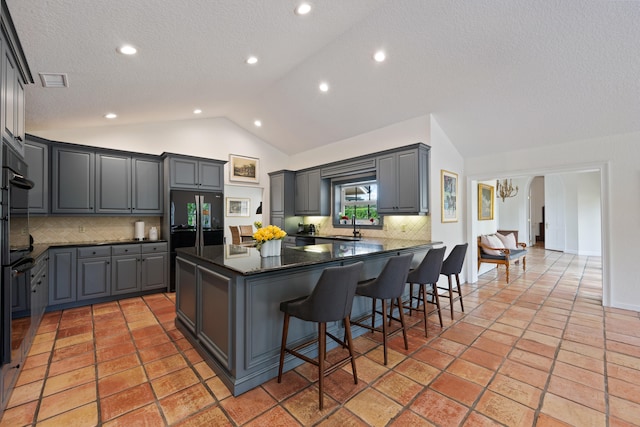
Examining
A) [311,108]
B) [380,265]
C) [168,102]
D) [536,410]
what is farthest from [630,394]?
[168,102]

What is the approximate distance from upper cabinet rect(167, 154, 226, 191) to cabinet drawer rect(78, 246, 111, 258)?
137 centimetres

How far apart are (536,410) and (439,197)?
125 inches

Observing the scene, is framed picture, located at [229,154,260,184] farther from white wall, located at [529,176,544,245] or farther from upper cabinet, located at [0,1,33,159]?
white wall, located at [529,176,544,245]

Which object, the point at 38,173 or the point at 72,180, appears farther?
the point at 72,180

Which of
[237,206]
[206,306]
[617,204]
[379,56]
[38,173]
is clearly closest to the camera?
[206,306]

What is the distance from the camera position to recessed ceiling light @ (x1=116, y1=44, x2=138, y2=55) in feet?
8.24

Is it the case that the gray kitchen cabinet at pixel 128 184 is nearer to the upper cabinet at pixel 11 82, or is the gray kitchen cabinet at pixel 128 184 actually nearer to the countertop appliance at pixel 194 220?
the countertop appliance at pixel 194 220

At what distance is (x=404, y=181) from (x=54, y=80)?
4450mm

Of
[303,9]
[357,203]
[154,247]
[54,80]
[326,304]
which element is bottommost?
[326,304]

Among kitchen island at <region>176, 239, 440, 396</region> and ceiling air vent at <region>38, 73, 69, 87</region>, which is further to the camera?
ceiling air vent at <region>38, 73, 69, 87</region>

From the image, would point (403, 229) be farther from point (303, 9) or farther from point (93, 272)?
point (93, 272)

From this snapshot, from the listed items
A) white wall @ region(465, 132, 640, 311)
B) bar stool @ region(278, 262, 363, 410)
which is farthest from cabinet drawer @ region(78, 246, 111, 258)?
white wall @ region(465, 132, 640, 311)

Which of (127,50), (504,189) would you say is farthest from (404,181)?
(504,189)

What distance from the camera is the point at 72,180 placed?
4203 mm
